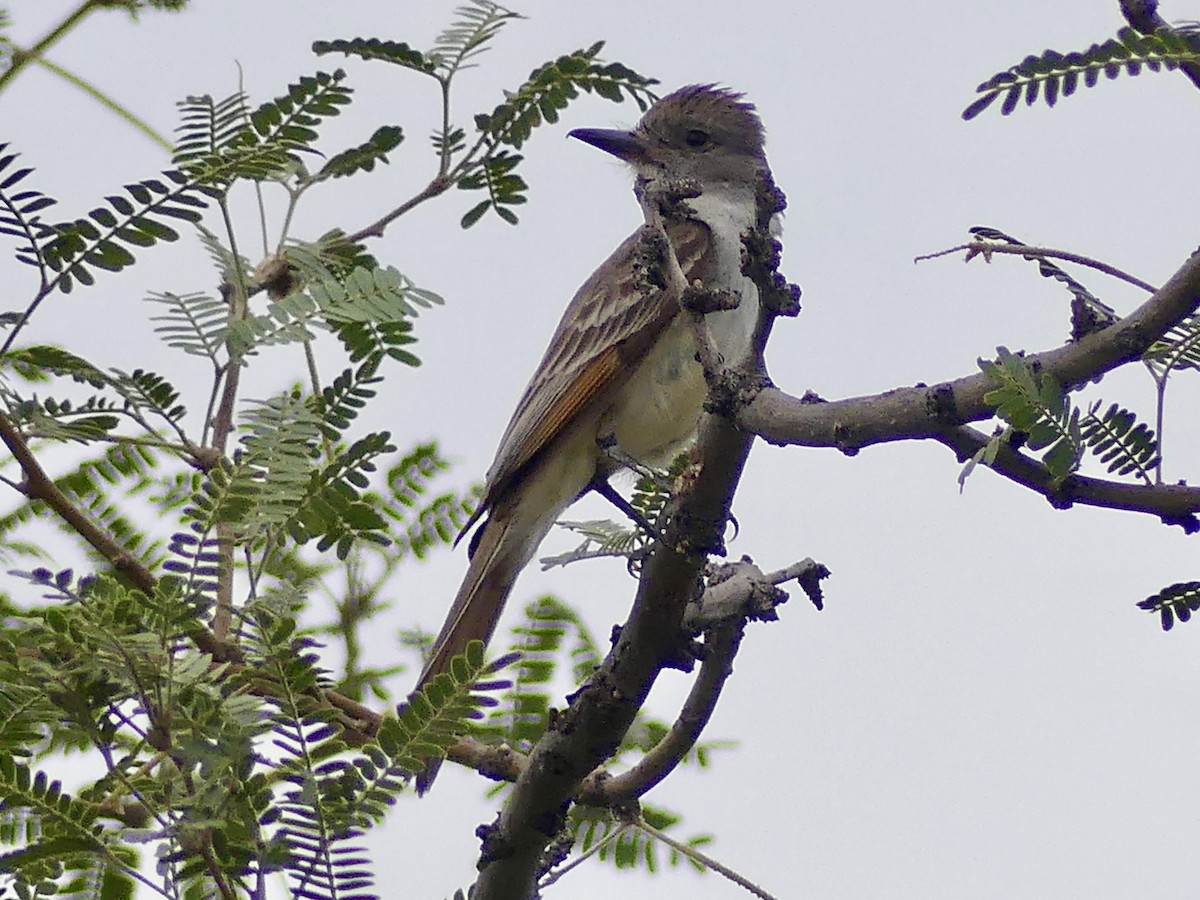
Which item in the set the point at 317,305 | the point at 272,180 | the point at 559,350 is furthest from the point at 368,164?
the point at 559,350

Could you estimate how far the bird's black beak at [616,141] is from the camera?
261 inches

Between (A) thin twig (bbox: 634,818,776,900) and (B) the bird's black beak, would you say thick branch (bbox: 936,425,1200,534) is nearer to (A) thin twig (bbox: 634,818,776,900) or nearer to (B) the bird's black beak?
(A) thin twig (bbox: 634,818,776,900)

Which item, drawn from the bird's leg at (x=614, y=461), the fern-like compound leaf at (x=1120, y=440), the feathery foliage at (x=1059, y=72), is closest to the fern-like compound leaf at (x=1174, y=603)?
the fern-like compound leaf at (x=1120, y=440)

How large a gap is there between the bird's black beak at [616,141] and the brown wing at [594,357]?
0.87m

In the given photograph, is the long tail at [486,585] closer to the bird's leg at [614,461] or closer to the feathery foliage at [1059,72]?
the bird's leg at [614,461]

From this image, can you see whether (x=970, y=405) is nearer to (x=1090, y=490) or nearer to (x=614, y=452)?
(x=1090, y=490)

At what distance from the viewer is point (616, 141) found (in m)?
6.67

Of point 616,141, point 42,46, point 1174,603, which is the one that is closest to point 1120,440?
point 1174,603

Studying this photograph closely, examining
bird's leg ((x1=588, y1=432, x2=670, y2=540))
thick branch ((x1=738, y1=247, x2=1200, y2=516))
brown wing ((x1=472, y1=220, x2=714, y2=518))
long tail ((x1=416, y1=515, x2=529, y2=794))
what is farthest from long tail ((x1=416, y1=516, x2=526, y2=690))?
thick branch ((x1=738, y1=247, x2=1200, y2=516))

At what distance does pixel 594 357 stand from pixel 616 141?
1.34 metres

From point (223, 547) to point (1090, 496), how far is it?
5.73 ft

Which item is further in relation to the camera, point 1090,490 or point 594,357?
point 594,357

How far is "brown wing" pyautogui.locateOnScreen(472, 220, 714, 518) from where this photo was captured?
555 centimetres

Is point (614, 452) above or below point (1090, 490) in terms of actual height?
above
